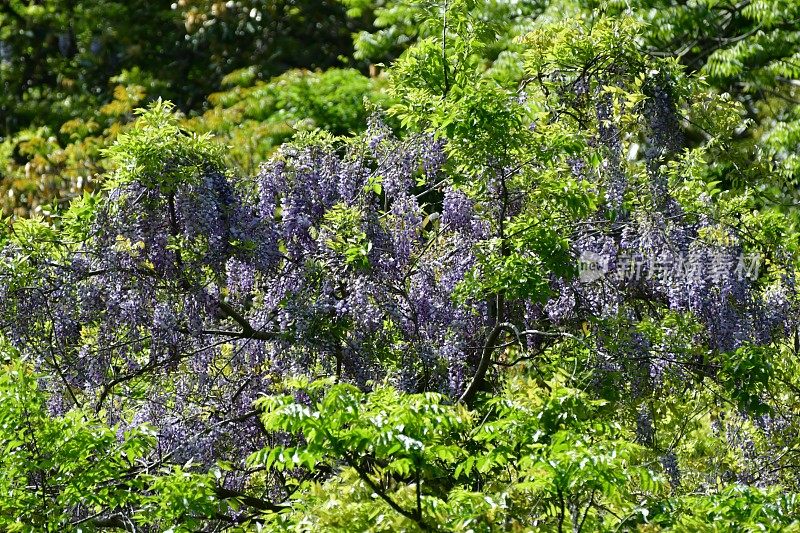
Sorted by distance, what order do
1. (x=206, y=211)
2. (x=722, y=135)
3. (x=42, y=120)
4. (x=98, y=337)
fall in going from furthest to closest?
(x=42, y=120)
(x=722, y=135)
(x=98, y=337)
(x=206, y=211)

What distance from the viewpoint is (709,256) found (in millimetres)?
6805

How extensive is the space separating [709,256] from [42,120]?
1277cm

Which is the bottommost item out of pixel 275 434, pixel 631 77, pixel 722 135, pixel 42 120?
pixel 275 434

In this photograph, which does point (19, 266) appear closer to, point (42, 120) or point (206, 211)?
point (206, 211)

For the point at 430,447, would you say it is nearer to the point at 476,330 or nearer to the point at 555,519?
the point at 555,519

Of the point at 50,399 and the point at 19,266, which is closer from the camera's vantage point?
the point at 19,266

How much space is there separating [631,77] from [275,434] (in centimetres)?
300

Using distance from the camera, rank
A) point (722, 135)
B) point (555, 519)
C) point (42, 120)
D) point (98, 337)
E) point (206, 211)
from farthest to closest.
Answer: point (42, 120), point (722, 135), point (98, 337), point (206, 211), point (555, 519)

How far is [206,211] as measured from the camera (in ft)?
21.4

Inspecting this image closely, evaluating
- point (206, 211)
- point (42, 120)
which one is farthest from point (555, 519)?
point (42, 120)

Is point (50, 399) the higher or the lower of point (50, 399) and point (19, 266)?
the lower

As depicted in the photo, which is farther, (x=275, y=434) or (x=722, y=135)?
(x=722, y=135)

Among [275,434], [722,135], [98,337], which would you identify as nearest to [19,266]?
[98,337]

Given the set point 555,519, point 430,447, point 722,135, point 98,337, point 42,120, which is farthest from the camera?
point 42,120
